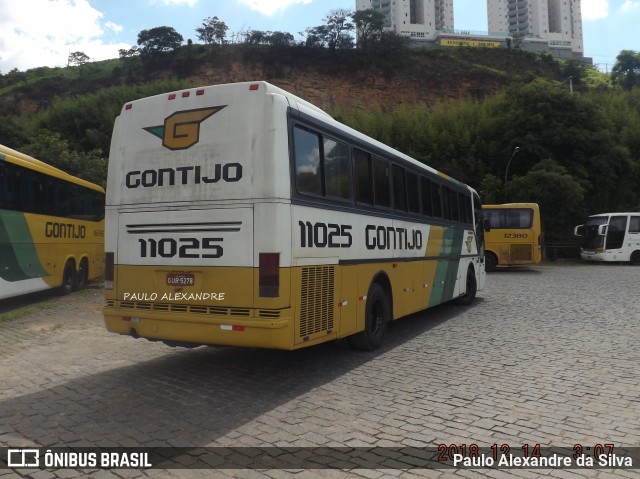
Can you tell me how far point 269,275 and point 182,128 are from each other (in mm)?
2057

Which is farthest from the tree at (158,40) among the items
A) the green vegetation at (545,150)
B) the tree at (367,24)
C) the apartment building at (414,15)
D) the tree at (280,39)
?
the apartment building at (414,15)

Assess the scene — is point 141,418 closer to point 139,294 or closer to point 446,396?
point 139,294

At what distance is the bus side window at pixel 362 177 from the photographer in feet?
23.7

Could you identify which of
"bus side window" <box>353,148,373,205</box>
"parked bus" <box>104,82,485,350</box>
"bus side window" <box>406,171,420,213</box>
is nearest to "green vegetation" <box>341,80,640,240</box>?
"bus side window" <box>406,171,420,213</box>

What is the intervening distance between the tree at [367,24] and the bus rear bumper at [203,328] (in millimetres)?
72907

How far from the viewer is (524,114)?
3647 cm

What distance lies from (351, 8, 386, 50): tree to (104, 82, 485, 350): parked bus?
2828 inches

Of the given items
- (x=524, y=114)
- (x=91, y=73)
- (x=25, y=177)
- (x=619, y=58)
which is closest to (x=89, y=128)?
(x=91, y=73)

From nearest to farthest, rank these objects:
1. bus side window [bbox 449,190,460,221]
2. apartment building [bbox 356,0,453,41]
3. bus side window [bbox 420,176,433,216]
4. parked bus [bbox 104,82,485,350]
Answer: parked bus [bbox 104,82,485,350]
bus side window [bbox 420,176,433,216]
bus side window [bbox 449,190,460,221]
apartment building [bbox 356,0,453,41]

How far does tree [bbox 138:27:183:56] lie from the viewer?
241 feet

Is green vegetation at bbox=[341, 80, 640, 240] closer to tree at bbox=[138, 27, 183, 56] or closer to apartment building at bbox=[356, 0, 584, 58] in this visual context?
tree at bbox=[138, 27, 183, 56]

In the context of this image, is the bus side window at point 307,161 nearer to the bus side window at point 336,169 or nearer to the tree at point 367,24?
the bus side window at point 336,169

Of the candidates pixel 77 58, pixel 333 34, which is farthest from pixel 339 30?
pixel 77 58

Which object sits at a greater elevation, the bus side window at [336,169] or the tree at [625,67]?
the tree at [625,67]
